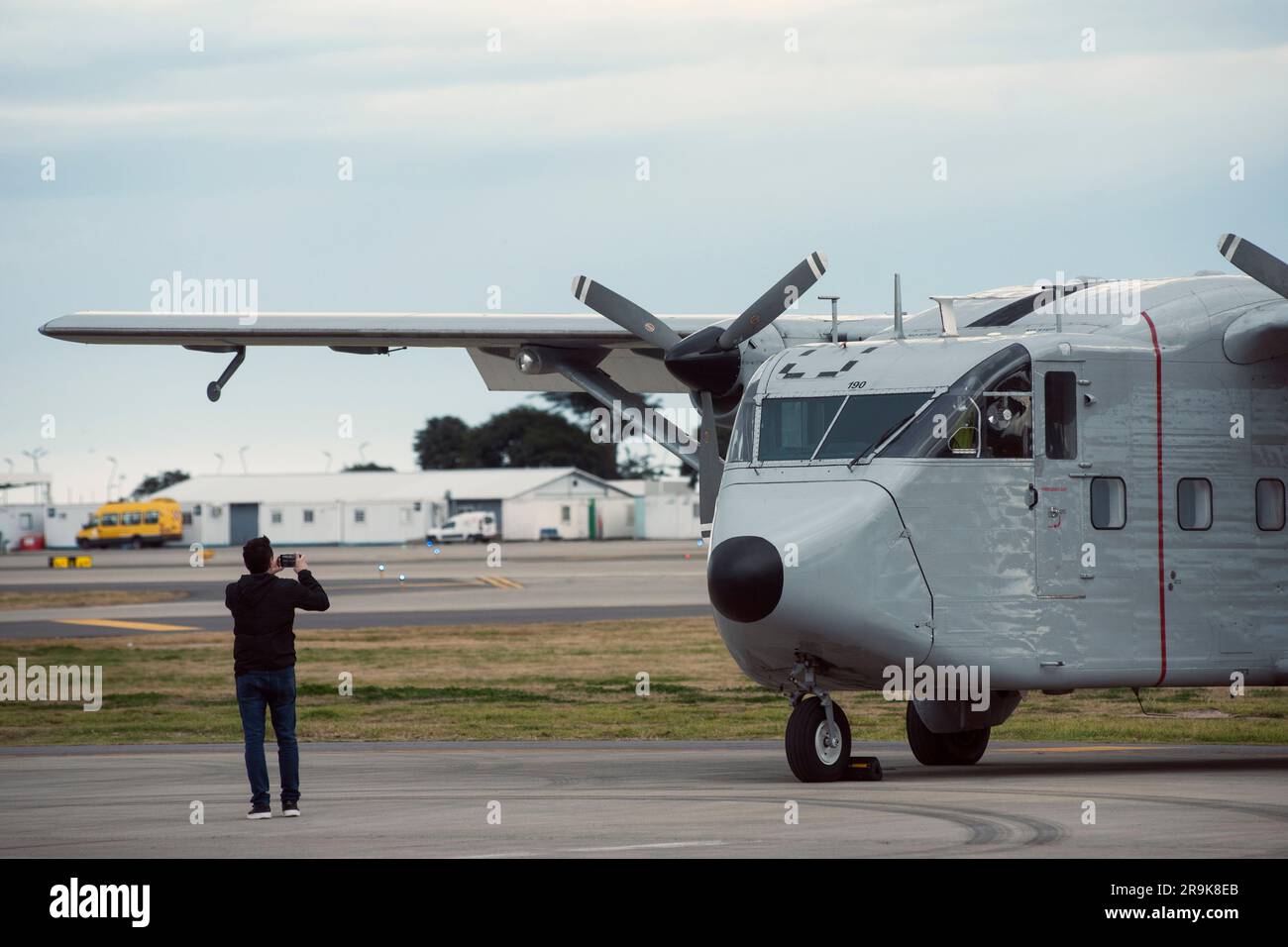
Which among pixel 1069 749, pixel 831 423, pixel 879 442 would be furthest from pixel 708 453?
pixel 1069 749

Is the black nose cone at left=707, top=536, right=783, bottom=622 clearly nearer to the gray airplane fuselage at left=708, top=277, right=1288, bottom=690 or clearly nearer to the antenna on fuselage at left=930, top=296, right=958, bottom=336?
the gray airplane fuselage at left=708, top=277, right=1288, bottom=690

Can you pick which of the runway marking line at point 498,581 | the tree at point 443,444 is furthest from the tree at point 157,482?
the runway marking line at point 498,581

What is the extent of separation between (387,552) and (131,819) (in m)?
82.4

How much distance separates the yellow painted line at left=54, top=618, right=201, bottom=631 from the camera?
129ft

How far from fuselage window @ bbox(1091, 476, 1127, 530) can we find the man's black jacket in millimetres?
6885

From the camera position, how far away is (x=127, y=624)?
40.5m

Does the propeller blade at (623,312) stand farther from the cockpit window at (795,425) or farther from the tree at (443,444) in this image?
the tree at (443,444)

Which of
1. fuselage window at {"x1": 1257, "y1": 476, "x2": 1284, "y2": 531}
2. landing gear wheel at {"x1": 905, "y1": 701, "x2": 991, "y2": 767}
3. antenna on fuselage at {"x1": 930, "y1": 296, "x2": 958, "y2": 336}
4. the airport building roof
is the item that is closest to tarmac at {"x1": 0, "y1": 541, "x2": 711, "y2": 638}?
landing gear wheel at {"x1": 905, "y1": 701, "x2": 991, "y2": 767}

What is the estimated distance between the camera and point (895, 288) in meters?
16.9

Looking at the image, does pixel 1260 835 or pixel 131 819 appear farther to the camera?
pixel 131 819

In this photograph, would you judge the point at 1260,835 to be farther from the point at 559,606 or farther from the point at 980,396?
the point at 559,606

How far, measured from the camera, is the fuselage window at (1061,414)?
15.5 metres

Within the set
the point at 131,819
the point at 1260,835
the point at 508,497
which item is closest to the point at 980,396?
the point at 1260,835

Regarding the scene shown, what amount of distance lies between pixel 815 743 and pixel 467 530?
3676 inches
